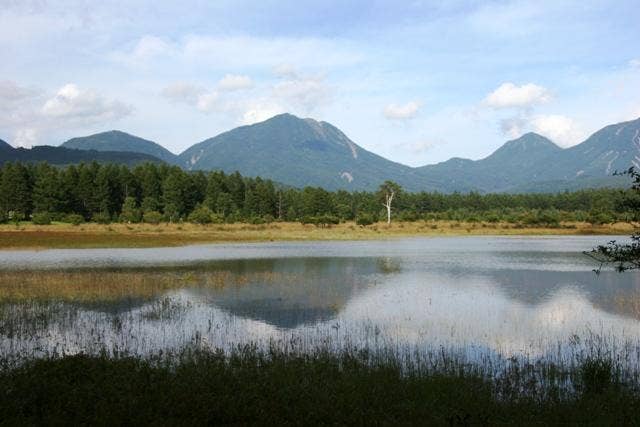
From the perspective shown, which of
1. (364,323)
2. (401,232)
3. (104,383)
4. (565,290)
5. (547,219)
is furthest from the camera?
(547,219)

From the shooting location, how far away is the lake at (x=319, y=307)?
22641 millimetres

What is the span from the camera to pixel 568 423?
39.6 feet

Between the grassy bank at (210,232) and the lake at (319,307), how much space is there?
2667 centimetres

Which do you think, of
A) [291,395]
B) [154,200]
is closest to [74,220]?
[154,200]

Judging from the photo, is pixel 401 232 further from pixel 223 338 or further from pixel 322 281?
pixel 223 338

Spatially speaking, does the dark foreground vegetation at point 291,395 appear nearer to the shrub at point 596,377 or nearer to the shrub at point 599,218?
the shrub at point 596,377

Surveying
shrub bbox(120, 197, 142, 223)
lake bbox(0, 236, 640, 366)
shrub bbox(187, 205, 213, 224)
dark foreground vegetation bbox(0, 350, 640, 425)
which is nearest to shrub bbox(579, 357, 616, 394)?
dark foreground vegetation bbox(0, 350, 640, 425)

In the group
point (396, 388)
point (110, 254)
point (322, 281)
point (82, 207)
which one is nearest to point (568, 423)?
point (396, 388)

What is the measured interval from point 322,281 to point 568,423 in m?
31.0

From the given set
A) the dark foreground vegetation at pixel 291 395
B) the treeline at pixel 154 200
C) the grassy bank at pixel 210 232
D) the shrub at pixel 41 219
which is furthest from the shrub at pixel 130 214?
the dark foreground vegetation at pixel 291 395

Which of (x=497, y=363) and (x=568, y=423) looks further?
(x=497, y=363)

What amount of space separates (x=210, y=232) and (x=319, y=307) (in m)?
81.8

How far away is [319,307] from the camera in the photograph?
31406 mm

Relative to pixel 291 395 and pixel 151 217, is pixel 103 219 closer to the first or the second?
pixel 151 217
